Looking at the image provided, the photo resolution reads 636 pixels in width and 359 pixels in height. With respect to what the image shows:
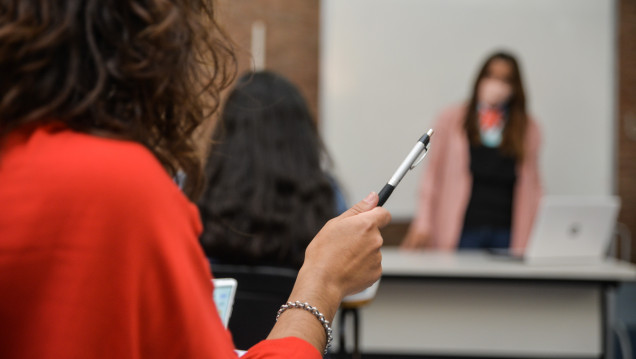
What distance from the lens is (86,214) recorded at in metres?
0.52

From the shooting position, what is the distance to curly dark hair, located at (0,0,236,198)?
556 mm

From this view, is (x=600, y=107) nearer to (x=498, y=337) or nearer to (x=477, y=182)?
(x=477, y=182)

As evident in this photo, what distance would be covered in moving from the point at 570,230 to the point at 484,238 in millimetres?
596

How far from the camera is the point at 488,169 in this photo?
3146 millimetres

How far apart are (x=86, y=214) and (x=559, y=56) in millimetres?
4370

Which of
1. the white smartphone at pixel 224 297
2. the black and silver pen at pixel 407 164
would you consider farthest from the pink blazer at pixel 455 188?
the black and silver pen at pixel 407 164

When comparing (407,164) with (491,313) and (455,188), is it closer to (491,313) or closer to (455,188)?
(491,313)

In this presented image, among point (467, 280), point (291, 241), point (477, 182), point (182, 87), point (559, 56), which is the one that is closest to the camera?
point (182, 87)

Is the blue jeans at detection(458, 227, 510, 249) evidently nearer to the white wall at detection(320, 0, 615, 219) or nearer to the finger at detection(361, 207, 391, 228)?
the white wall at detection(320, 0, 615, 219)

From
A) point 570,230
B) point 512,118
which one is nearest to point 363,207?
point 570,230

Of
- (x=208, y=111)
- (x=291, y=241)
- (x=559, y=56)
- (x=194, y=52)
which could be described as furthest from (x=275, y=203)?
(x=559, y=56)

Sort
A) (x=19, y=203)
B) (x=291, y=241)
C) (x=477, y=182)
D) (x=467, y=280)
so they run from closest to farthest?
(x=19, y=203), (x=291, y=241), (x=467, y=280), (x=477, y=182)

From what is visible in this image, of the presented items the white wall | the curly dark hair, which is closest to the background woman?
the white wall

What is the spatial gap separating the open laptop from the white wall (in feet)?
5.86
